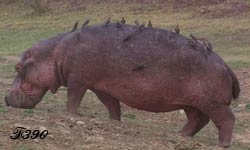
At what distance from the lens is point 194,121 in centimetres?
721

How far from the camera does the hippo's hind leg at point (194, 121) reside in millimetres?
7143

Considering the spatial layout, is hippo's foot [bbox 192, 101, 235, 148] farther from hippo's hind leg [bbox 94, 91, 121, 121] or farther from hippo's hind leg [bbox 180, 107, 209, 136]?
hippo's hind leg [bbox 94, 91, 121, 121]

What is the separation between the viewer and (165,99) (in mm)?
6672

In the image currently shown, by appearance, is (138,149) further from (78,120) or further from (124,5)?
(124,5)

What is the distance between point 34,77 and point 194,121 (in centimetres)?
179

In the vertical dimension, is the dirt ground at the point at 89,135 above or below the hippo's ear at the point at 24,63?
below

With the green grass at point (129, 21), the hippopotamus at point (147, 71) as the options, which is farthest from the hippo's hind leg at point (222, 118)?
the green grass at point (129, 21)

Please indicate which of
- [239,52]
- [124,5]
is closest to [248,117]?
[239,52]

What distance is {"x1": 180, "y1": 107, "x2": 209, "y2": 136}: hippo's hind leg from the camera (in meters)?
7.14

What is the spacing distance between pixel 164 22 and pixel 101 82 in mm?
14875

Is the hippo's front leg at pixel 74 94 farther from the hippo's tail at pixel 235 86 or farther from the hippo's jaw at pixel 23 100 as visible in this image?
the hippo's tail at pixel 235 86

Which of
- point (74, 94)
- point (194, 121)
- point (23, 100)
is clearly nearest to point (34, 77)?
point (23, 100)

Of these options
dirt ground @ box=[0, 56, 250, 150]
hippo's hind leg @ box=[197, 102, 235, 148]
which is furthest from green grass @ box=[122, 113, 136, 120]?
hippo's hind leg @ box=[197, 102, 235, 148]

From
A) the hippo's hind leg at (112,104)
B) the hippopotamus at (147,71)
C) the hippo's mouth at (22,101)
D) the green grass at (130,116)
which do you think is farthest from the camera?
the green grass at (130,116)
